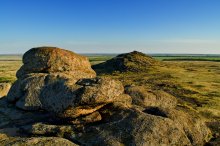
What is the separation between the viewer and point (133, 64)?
291ft

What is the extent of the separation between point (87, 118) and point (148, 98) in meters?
9.36

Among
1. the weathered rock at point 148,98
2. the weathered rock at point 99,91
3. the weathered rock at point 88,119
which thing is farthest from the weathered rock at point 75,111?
the weathered rock at point 148,98

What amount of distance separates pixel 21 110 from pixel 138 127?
13.0 meters

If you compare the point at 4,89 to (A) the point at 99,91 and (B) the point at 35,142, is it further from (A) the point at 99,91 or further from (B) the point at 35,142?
(B) the point at 35,142

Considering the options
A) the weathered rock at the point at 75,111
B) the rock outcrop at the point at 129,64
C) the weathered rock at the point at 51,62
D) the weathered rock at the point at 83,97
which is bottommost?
the rock outcrop at the point at 129,64

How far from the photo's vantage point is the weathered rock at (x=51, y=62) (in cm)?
3391

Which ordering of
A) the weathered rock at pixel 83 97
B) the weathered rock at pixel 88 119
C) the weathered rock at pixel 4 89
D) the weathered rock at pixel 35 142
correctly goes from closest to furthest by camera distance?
the weathered rock at pixel 35 142 < the weathered rock at pixel 83 97 < the weathered rock at pixel 88 119 < the weathered rock at pixel 4 89

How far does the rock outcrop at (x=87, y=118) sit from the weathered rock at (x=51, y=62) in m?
3.09

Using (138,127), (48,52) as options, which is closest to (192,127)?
(138,127)

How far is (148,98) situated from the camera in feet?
105

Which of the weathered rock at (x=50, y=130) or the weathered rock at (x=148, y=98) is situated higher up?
the weathered rock at (x=148, y=98)

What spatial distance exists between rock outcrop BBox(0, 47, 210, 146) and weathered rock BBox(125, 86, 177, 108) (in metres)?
0.26

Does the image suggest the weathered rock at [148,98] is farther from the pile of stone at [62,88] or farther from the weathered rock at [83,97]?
the weathered rock at [83,97]

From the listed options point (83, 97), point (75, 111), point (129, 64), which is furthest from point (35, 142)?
point (129, 64)
